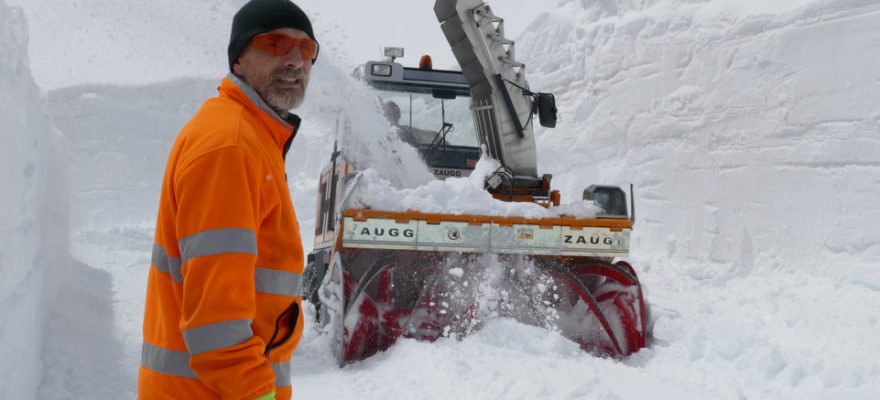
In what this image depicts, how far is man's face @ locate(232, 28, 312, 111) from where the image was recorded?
1.43 metres

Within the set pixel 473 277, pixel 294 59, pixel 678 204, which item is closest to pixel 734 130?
pixel 678 204

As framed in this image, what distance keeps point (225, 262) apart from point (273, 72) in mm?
459

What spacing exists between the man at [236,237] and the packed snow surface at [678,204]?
6.21 feet

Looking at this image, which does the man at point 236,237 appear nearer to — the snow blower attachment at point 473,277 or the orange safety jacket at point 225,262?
the orange safety jacket at point 225,262

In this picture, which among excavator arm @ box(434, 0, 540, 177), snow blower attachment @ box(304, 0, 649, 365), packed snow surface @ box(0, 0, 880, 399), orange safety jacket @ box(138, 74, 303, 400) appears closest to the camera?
orange safety jacket @ box(138, 74, 303, 400)

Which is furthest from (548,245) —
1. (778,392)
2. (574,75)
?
(574,75)

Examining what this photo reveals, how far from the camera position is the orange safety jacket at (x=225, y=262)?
1.17 m

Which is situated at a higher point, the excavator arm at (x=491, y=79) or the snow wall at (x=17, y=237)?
the excavator arm at (x=491, y=79)

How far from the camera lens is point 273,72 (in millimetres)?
1438

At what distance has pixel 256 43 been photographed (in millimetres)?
1438

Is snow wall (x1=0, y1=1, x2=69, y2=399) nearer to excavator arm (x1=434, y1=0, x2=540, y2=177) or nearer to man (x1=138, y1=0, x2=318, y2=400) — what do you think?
man (x1=138, y1=0, x2=318, y2=400)

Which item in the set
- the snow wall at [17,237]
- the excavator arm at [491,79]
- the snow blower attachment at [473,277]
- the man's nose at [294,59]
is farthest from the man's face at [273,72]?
the excavator arm at [491,79]

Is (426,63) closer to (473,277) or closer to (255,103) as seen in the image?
(473,277)

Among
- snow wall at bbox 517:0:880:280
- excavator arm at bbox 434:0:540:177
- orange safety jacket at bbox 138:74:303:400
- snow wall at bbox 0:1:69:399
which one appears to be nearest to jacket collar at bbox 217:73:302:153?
orange safety jacket at bbox 138:74:303:400
